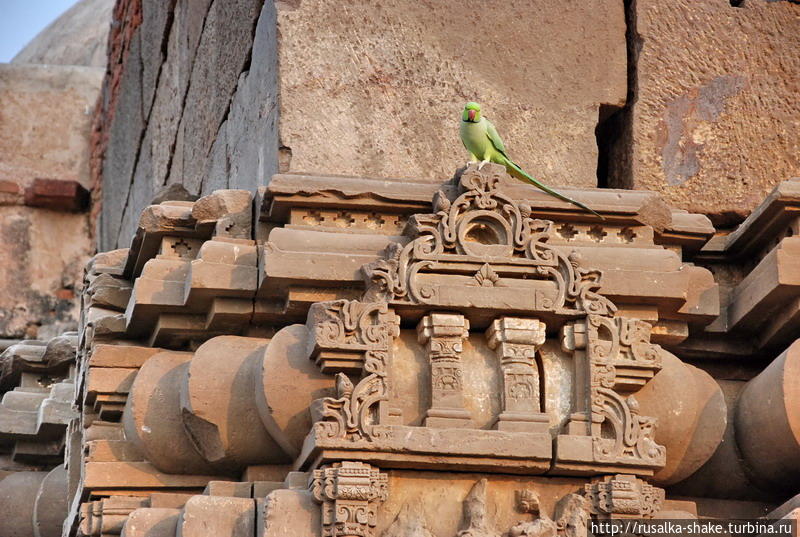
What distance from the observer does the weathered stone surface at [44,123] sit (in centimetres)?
1338

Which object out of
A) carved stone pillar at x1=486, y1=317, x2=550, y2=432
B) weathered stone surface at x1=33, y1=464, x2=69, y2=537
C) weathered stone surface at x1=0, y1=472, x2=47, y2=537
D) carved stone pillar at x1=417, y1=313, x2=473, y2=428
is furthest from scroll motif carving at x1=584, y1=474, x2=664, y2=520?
weathered stone surface at x1=0, y1=472, x2=47, y2=537

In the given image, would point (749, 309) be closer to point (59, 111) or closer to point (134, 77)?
point (134, 77)

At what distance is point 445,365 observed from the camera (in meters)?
5.78

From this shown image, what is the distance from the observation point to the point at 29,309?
12.6 meters

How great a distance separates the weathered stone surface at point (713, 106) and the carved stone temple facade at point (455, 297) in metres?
0.01

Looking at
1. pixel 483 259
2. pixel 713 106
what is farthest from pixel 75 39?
pixel 483 259

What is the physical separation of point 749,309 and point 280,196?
1.71 meters

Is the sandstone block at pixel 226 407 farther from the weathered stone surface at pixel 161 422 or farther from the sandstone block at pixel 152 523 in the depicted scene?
the sandstone block at pixel 152 523

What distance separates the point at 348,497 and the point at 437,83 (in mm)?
2127

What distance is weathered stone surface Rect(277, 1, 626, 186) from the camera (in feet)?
22.4

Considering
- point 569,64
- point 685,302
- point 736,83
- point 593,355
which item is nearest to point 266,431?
point 593,355

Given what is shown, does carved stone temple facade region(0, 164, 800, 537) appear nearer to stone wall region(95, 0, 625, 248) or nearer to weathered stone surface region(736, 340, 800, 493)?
weathered stone surface region(736, 340, 800, 493)

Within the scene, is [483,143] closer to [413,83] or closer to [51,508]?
[413,83]

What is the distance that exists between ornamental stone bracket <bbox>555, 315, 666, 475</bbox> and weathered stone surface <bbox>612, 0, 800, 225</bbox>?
1.41 m
